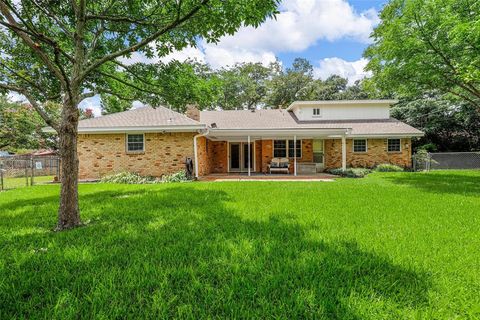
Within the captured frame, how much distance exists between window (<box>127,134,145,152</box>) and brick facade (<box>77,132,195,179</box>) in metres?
0.24

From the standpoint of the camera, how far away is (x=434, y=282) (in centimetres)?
257

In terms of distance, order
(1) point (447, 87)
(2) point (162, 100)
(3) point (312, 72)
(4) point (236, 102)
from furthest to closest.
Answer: (3) point (312, 72)
(4) point (236, 102)
(1) point (447, 87)
(2) point (162, 100)

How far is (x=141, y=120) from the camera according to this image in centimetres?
1380

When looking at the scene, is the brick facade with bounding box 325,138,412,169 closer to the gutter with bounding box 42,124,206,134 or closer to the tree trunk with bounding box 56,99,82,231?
the gutter with bounding box 42,124,206,134

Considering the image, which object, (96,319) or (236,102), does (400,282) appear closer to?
(96,319)

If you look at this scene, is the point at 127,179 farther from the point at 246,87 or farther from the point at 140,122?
the point at 246,87

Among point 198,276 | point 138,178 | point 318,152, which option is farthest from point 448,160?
point 198,276

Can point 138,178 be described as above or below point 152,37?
below

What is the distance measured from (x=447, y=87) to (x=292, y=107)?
9.86m

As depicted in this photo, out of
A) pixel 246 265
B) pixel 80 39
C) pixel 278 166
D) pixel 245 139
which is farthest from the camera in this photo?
pixel 245 139

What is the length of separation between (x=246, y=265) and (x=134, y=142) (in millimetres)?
12127

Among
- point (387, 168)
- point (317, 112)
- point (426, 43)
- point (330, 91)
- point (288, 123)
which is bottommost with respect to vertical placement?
point (387, 168)

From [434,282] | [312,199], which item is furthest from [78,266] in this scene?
[312,199]

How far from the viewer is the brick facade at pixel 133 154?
520 inches
